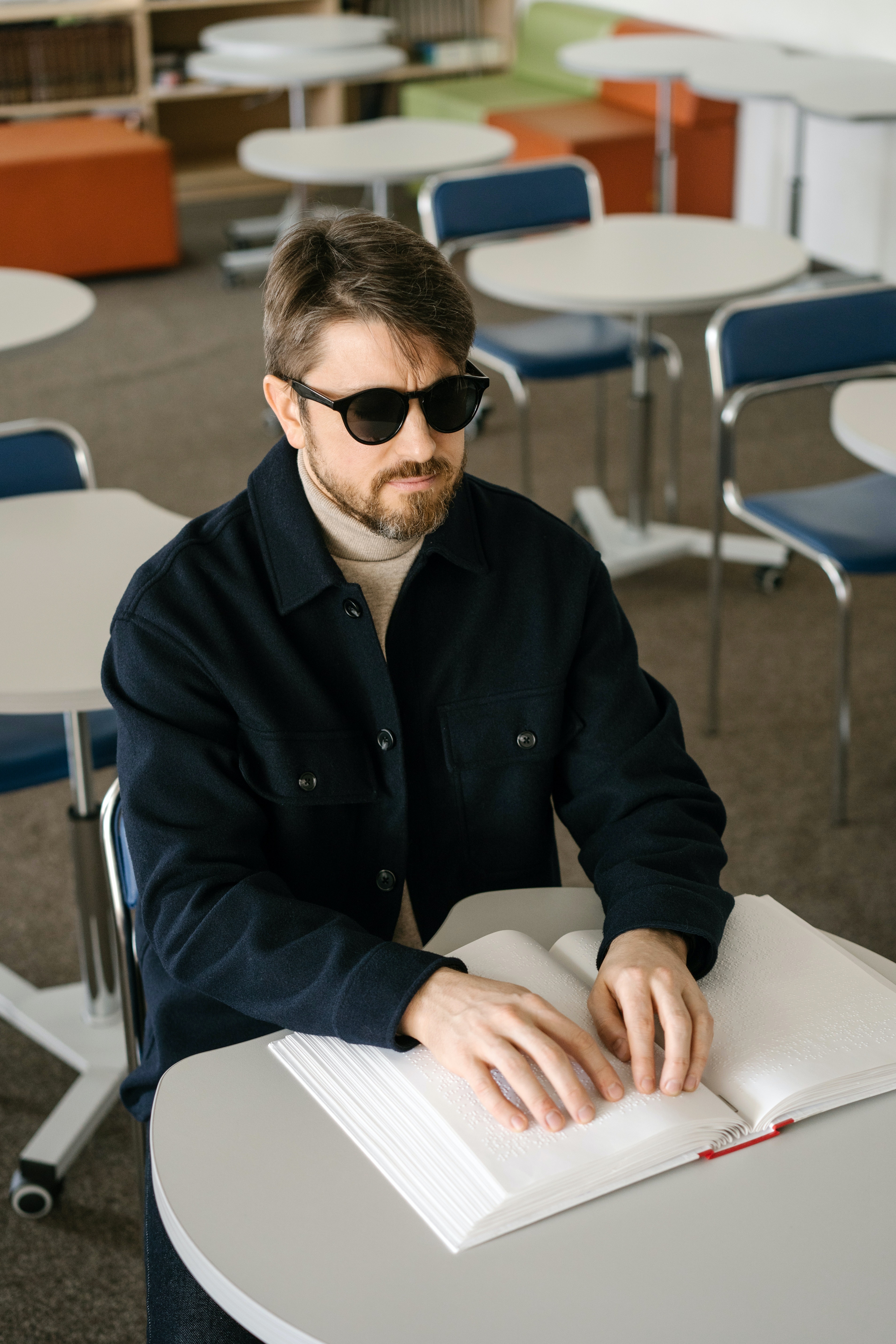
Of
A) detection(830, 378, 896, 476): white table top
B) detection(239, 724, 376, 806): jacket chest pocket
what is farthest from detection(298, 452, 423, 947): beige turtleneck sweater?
detection(830, 378, 896, 476): white table top

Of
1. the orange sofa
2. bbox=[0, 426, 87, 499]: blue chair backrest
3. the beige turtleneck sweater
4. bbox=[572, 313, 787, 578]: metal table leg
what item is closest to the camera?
the beige turtleneck sweater

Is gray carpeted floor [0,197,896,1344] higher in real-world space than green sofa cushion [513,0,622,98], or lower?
lower

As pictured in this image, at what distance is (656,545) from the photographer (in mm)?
3662

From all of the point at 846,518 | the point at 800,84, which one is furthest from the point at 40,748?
the point at 800,84

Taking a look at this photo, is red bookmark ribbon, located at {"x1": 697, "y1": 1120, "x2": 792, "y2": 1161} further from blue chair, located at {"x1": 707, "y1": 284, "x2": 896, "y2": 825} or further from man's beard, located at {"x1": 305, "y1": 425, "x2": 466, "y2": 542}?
blue chair, located at {"x1": 707, "y1": 284, "x2": 896, "y2": 825}

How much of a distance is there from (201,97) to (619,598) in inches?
206

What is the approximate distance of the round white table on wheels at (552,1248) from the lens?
2.57ft

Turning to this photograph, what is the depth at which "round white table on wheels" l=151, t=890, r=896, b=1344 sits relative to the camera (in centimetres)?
78

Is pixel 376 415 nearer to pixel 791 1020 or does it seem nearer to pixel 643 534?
pixel 791 1020

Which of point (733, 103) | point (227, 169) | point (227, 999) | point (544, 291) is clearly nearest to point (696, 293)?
point (544, 291)

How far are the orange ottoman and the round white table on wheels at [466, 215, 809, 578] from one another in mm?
2957

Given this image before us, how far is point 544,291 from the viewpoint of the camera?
122 inches

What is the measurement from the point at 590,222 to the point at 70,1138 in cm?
276

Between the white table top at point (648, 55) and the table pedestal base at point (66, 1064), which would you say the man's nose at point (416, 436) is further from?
the white table top at point (648, 55)
